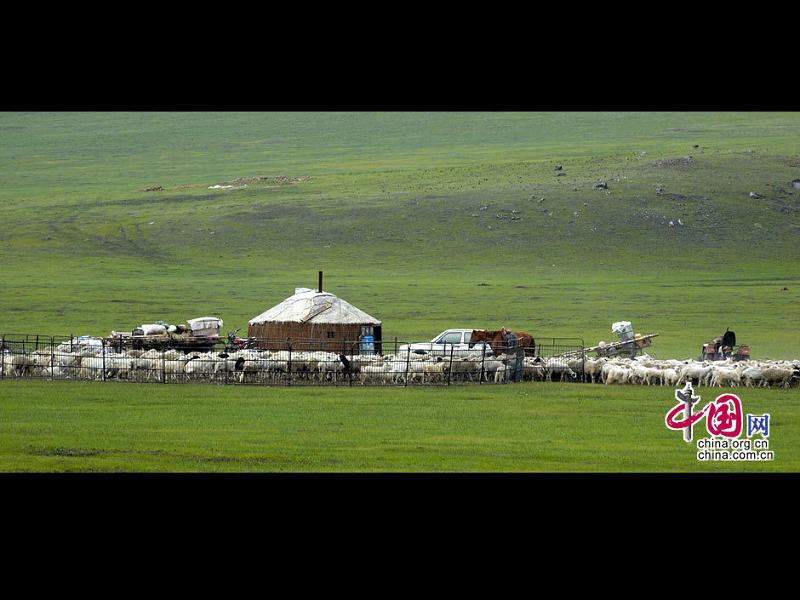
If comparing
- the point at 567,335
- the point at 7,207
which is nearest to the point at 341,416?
the point at 567,335

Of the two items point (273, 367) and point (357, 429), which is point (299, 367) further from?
point (357, 429)

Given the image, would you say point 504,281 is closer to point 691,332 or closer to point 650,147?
point 691,332

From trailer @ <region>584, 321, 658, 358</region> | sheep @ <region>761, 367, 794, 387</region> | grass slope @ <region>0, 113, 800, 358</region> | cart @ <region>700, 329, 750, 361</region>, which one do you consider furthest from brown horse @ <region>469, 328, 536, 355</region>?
grass slope @ <region>0, 113, 800, 358</region>

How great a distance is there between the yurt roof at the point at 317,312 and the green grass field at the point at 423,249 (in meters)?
7.26

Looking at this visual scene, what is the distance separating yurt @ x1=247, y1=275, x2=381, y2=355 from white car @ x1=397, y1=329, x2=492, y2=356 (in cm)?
199

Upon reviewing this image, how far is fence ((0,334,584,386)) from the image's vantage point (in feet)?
102

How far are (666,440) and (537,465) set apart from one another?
3.42 metres

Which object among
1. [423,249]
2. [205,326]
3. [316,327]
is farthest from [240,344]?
[423,249]

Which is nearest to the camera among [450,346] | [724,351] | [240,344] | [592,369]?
[592,369]

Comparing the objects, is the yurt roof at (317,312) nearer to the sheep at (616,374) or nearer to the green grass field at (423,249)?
the green grass field at (423,249)

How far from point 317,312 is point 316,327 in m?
0.47

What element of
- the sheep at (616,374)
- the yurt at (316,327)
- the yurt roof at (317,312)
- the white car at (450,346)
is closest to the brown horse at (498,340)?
the white car at (450,346)

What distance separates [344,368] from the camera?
31.2m

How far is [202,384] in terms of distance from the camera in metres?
30.9
